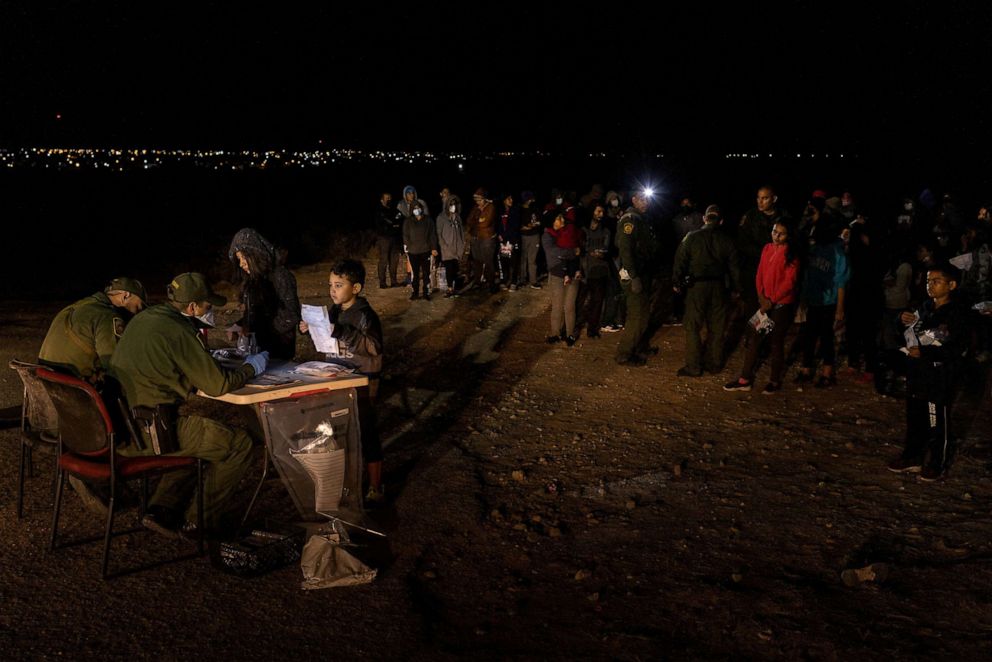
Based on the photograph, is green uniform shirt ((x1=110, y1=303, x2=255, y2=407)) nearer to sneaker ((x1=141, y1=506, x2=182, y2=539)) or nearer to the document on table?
sneaker ((x1=141, y1=506, x2=182, y2=539))

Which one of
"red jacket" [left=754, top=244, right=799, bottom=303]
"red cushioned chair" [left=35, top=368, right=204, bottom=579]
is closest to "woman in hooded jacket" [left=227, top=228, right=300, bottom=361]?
"red cushioned chair" [left=35, top=368, right=204, bottom=579]

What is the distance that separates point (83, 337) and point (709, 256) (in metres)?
5.81

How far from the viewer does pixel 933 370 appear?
5848 millimetres

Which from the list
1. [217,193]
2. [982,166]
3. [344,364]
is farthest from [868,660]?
[982,166]

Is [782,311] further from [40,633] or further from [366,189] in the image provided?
[366,189]

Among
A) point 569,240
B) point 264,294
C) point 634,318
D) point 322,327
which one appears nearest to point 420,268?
point 569,240

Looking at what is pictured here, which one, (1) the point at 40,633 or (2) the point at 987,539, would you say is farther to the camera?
(2) the point at 987,539

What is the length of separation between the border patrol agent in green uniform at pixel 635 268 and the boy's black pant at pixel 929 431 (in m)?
3.66

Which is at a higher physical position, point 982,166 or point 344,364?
point 982,166

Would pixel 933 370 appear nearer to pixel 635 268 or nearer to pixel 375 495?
pixel 635 268

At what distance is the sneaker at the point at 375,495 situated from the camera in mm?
5762

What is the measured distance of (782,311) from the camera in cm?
804

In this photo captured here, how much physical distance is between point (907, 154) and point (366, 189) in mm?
41594

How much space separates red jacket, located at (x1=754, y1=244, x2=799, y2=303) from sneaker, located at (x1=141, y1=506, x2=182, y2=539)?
5634 millimetres
